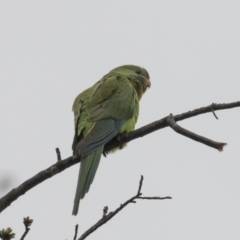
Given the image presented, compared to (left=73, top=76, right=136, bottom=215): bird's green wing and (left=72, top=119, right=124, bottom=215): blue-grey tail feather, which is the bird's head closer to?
(left=73, top=76, right=136, bottom=215): bird's green wing

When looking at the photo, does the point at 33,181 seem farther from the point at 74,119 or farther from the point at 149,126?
the point at 74,119

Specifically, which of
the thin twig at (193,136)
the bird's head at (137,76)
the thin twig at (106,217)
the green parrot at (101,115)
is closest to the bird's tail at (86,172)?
the green parrot at (101,115)

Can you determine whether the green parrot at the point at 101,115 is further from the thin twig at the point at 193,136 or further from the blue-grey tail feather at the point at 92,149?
the thin twig at the point at 193,136

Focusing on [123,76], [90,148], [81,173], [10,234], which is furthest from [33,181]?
[123,76]

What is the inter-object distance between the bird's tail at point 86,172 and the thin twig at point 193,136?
2.96 feet

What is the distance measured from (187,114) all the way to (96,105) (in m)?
A: 2.19

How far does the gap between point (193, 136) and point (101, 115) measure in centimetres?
235

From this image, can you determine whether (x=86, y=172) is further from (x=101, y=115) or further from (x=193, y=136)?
(x=193, y=136)

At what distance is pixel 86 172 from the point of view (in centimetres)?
416

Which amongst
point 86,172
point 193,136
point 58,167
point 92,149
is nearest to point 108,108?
point 92,149

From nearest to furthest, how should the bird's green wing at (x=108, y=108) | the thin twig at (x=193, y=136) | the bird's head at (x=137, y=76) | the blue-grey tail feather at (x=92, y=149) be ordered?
1. the thin twig at (x=193, y=136)
2. the blue-grey tail feather at (x=92, y=149)
3. the bird's green wing at (x=108, y=108)
4. the bird's head at (x=137, y=76)

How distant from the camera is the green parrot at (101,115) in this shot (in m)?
4.36

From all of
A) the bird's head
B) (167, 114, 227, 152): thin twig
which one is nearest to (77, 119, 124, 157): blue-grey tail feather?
the bird's head

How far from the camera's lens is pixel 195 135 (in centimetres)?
282
